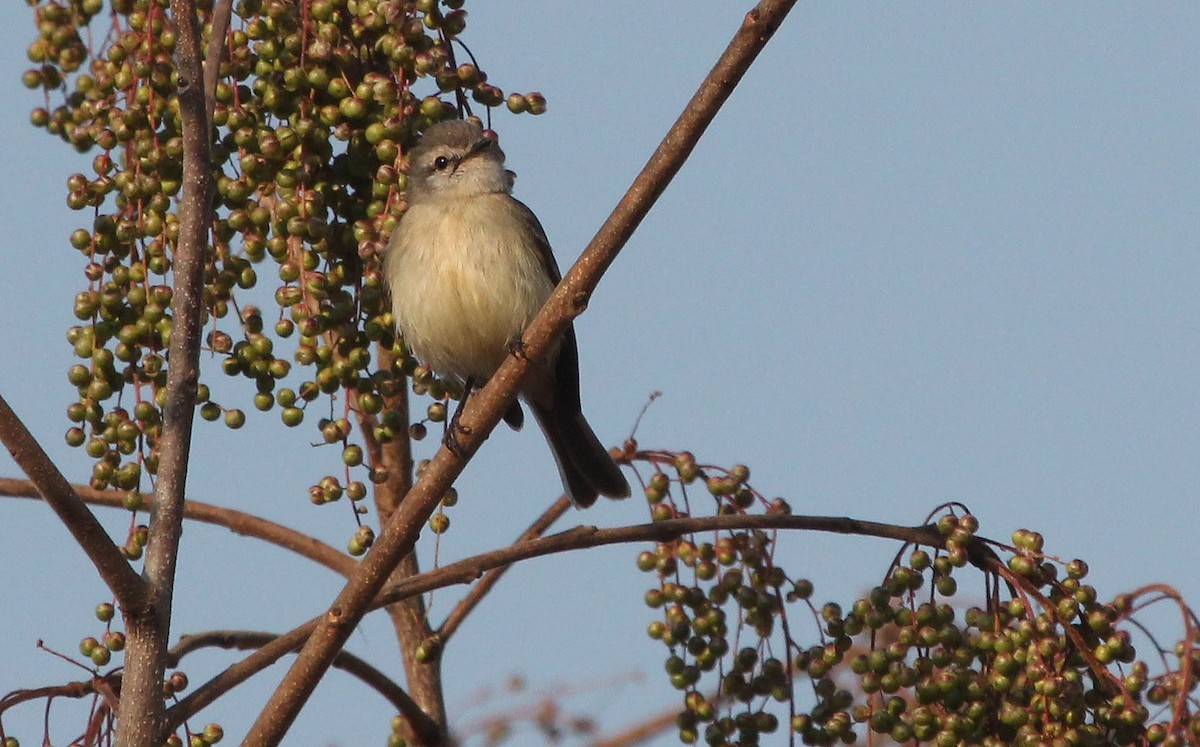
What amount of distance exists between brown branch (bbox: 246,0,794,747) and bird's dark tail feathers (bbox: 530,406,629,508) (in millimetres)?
1765

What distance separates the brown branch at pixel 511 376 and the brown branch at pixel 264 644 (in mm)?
294

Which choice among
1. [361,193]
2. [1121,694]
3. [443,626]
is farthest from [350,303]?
[1121,694]

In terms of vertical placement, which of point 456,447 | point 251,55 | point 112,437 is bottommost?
point 456,447

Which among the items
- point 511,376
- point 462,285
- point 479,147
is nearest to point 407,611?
point 511,376

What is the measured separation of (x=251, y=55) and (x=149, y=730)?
1680mm

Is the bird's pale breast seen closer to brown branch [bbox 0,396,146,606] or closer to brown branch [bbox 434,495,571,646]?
brown branch [bbox 434,495,571,646]

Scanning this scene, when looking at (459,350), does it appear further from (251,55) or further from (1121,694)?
(1121,694)

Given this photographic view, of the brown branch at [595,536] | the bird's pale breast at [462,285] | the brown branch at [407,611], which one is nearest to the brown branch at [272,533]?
the brown branch at [407,611]

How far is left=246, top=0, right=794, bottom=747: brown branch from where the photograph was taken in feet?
10.4

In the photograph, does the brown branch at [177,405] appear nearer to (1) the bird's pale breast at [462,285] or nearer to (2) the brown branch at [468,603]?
(2) the brown branch at [468,603]

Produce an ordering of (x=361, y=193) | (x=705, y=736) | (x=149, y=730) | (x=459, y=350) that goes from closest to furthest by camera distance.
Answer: (x=149, y=730) < (x=705, y=736) < (x=361, y=193) < (x=459, y=350)

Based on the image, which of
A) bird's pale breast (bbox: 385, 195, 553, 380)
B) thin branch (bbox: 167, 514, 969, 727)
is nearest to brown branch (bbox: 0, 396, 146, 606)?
thin branch (bbox: 167, 514, 969, 727)

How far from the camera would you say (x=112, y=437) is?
144 inches

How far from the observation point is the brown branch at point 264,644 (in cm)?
373
